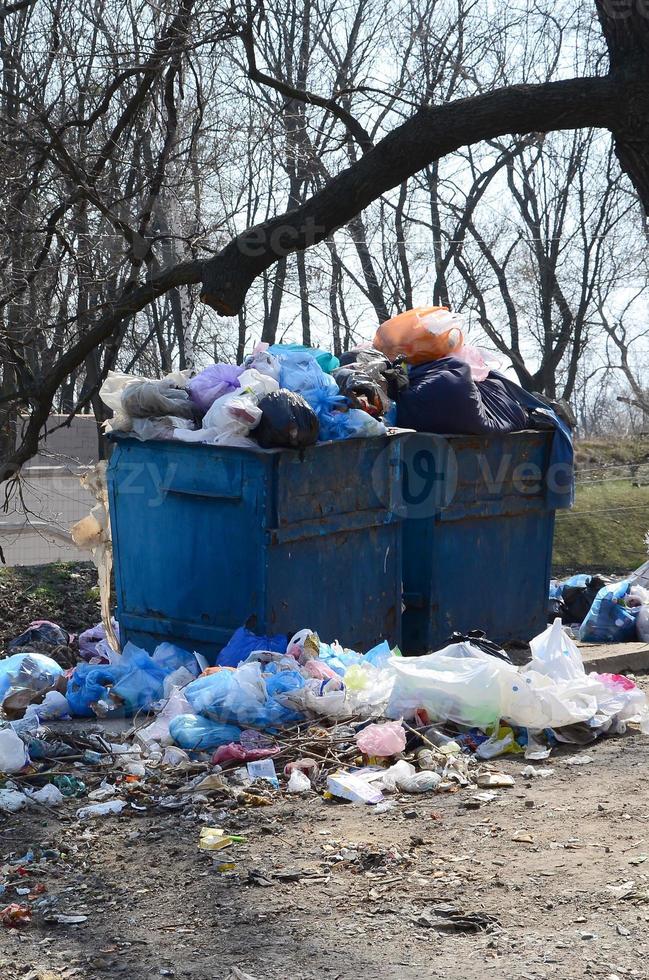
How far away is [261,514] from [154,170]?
447 cm

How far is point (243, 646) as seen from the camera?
541cm

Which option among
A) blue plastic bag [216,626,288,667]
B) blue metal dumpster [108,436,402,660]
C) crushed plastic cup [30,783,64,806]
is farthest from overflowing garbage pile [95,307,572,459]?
crushed plastic cup [30,783,64,806]

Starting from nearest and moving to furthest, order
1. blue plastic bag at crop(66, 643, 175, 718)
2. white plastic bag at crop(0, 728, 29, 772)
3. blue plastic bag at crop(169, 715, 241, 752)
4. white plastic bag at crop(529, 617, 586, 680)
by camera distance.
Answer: white plastic bag at crop(0, 728, 29, 772)
blue plastic bag at crop(169, 715, 241, 752)
white plastic bag at crop(529, 617, 586, 680)
blue plastic bag at crop(66, 643, 175, 718)

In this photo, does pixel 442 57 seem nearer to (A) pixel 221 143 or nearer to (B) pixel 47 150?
(A) pixel 221 143

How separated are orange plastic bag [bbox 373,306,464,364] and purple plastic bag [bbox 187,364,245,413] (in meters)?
1.07

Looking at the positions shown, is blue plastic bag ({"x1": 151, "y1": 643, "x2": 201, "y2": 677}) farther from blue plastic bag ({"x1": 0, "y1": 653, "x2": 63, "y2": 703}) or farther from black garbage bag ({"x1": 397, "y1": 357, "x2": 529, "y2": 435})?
black garbage bag ({"x1": 397, "y1": 357, "x2": 529, "y2": 435})

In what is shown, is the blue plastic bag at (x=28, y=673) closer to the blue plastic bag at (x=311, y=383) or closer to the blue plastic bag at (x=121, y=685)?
the blue plastic bag at (x=121, y=685)

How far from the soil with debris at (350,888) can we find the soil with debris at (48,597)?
12.1 feet

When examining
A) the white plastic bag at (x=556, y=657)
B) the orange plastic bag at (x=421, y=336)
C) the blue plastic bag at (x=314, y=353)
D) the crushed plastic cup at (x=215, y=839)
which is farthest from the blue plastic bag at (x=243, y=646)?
the orange plastic bag at (x=421, y=336)

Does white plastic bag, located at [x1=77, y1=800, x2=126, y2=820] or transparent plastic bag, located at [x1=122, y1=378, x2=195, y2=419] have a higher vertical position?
transparent plastic bag, located at [x1=122, y1=378, x2=195, y2=419]

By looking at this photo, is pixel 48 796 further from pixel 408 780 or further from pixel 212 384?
pixel 212 384

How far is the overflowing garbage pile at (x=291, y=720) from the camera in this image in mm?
4410

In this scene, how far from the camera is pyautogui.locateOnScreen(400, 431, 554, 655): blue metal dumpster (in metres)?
6.43

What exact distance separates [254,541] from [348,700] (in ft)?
3.15
